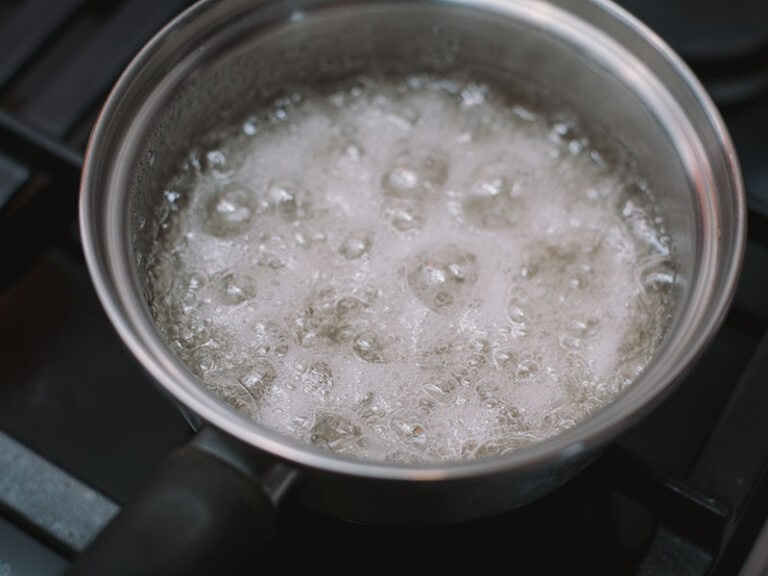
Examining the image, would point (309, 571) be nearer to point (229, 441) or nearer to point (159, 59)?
point (229, 441)

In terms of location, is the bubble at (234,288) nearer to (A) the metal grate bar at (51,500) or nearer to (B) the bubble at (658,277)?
(A) the metal grate bar at (51,500)

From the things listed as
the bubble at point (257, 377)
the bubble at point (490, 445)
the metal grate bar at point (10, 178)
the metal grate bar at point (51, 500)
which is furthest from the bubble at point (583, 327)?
the metal grate bar at point (10, 178)

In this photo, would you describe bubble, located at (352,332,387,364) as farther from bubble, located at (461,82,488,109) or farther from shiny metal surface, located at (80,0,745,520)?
bubble, located at (461,82,488,109)

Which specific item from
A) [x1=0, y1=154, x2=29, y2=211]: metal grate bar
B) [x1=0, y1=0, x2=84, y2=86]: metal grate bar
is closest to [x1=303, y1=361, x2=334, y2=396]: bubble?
[x1=0, y1=154, x2=29, y2=211]: metal grate bar

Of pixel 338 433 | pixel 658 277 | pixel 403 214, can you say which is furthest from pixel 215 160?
pixel 658 277

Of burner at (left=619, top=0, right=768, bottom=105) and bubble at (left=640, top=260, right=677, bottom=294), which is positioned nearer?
bubble at (left=640, top=260, right=677, bottom=294)

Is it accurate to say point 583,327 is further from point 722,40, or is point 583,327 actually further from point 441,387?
point 722,40
